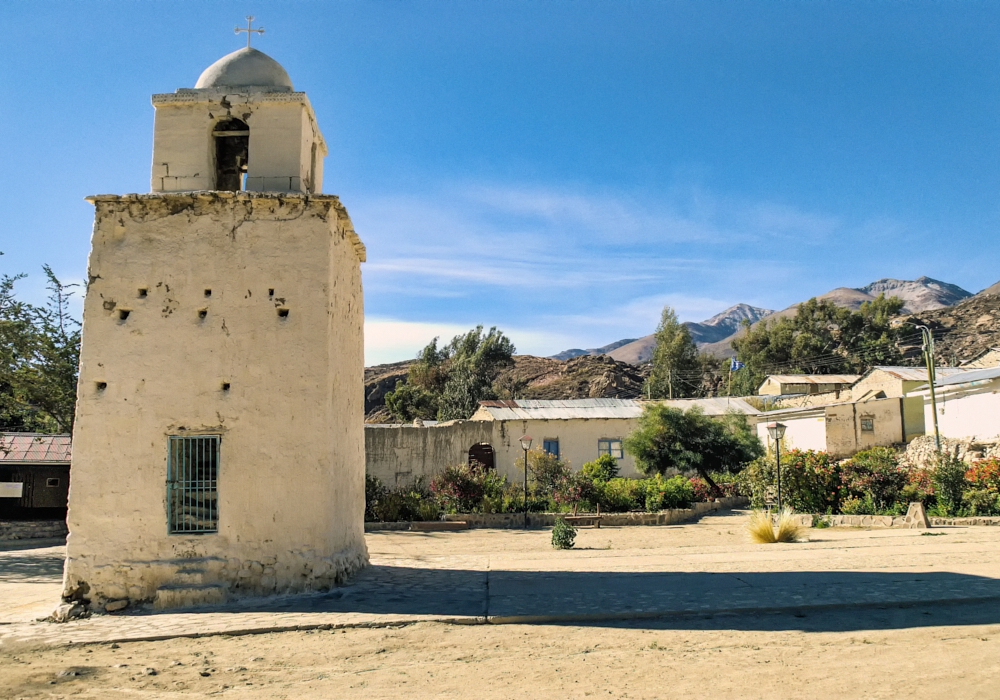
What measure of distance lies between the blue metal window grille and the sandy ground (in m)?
1.93

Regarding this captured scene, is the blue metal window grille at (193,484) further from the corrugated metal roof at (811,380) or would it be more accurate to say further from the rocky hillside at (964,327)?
the rocky hillside at (964,327)

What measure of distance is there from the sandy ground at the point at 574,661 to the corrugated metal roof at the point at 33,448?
13870mm

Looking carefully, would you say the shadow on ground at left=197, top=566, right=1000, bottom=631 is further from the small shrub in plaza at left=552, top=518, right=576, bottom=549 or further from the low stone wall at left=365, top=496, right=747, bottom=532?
the low stone wall at left=365, top=496, right=747, bottom=532

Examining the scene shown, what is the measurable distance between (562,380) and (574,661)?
70.0m

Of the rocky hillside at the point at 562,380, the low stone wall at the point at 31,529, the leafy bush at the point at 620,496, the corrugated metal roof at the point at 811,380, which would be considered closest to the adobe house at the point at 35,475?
the low stone wall at the point at 31,529

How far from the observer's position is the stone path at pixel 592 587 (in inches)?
311

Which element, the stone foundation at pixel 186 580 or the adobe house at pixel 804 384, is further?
the adobe house at pixel 804 384

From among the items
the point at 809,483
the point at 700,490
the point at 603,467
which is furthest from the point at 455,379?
the point at 809,483

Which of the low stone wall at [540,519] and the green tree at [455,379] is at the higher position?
the green tree at [455,379]

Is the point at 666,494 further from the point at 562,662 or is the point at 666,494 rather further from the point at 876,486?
the point at 562,662

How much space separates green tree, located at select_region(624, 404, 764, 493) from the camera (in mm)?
27734

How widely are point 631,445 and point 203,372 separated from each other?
847 inches

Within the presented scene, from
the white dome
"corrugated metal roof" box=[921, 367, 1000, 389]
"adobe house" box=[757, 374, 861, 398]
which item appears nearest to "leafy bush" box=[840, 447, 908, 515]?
"corrugated metal roof" box=[921, 367, 1000, 389]

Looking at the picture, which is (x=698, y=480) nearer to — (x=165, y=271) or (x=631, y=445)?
(x=631, y=445)
